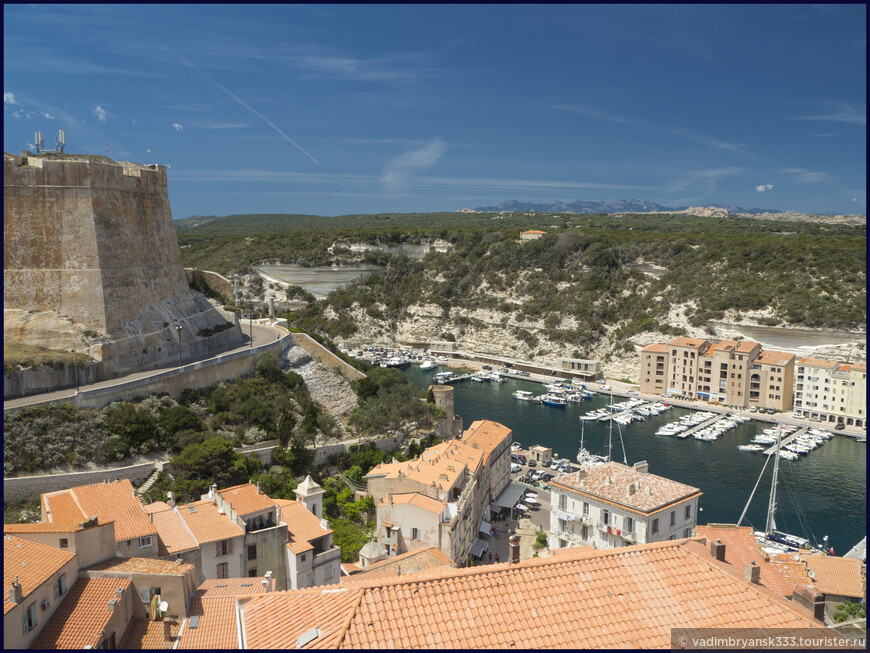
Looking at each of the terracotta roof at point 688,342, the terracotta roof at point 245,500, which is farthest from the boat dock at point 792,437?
the terracotta roof at point 245,500

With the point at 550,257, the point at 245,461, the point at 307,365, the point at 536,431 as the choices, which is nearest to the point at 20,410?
the point at 245,461

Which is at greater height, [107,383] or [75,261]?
[75,261]

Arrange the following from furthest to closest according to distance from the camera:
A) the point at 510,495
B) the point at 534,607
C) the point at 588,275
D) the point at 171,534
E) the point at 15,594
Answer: the point at 588,275, the point at 510,495, the point at 171,534, the point at 15,594, the point at 534,607

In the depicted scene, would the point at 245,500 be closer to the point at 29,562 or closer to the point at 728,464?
the point at 29,562

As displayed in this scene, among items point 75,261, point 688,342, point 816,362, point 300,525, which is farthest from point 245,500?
point 688,342

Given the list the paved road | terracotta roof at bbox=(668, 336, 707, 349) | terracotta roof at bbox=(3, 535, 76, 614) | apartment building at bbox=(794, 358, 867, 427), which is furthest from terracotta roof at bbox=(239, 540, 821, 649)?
terracotta roof at bbox=(668, 336, 707, 349)

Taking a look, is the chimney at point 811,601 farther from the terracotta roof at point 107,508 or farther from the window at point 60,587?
the terracotta roof at point 107,508

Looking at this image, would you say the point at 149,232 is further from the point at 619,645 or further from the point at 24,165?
the point at 619,645
